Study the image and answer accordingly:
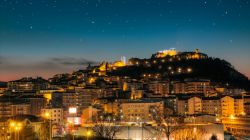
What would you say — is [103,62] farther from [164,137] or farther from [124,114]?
[164,137]

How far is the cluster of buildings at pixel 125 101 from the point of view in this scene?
32156mm

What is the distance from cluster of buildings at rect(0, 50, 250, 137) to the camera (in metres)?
32.2

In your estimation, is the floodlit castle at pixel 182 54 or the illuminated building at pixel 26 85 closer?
the illuminated building at pixel 26 85

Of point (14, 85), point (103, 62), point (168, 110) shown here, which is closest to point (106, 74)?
point (103, 62)

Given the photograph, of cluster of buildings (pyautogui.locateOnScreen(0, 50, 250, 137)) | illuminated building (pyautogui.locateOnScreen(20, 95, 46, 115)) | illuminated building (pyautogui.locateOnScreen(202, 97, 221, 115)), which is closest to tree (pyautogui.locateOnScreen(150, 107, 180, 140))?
cluster of buildings (pyautogui.locateOnScreen(0, 50, 250, 137))

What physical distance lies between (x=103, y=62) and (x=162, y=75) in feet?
41.3

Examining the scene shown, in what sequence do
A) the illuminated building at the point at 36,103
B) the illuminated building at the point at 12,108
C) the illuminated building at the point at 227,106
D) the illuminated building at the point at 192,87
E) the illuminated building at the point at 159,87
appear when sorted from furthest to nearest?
the illuminated building at the point at 159,87
the illuminated building at the point at 192,87
the illuminated building at the point at 227,106
the illuminated building at the point at 36,103
the illuminated building at the point at 12,108

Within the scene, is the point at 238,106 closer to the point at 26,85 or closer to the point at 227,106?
the point at 227,106

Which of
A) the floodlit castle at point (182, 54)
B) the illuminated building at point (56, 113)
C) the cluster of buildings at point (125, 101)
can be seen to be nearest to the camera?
the cluster of buildings at point (125, 101)

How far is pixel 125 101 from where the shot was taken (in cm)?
3300

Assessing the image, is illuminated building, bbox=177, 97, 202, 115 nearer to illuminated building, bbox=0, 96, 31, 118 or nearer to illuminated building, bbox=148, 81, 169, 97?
illuminated building, bbox=148, 81, 169, 97

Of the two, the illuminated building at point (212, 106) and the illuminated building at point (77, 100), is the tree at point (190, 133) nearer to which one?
the illuminated building at point (212, 106)

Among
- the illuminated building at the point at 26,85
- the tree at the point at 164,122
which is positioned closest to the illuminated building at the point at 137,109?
the tree at the point at 164,122


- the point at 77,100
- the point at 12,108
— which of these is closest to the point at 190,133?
the point at 77,100
